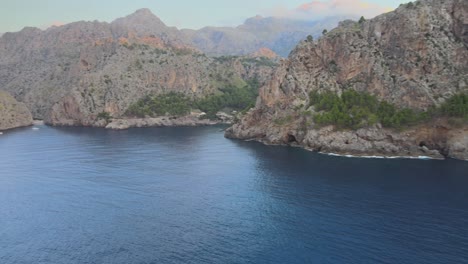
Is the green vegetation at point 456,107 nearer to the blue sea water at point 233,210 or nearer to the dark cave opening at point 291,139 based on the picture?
the blue sea water at point 233,210

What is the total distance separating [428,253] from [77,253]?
5519 centimetres

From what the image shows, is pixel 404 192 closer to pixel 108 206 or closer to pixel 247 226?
pixel 247 226

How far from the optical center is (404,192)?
309 ft

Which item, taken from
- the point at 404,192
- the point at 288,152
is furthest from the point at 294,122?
the point at 404,192

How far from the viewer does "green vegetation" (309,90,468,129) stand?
13638 centimetres

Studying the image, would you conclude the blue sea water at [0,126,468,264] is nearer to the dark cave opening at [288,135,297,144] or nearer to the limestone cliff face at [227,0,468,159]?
the limestone cliff face at [227,0,468,159]

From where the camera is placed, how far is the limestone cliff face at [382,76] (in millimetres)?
139125

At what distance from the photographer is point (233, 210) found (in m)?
85.4

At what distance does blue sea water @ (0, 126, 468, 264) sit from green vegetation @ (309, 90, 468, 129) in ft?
62.0

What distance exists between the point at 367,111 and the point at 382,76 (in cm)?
1756

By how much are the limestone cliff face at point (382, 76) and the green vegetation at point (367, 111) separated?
10.8ft

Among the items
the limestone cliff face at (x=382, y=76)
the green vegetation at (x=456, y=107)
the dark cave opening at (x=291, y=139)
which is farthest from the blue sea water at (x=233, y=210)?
the dark cave opening at (x=291, y=139)

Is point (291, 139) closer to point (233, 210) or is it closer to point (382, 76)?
point (382, 76)

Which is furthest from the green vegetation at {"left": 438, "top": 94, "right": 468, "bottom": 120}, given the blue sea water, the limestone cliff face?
the blue sea water
